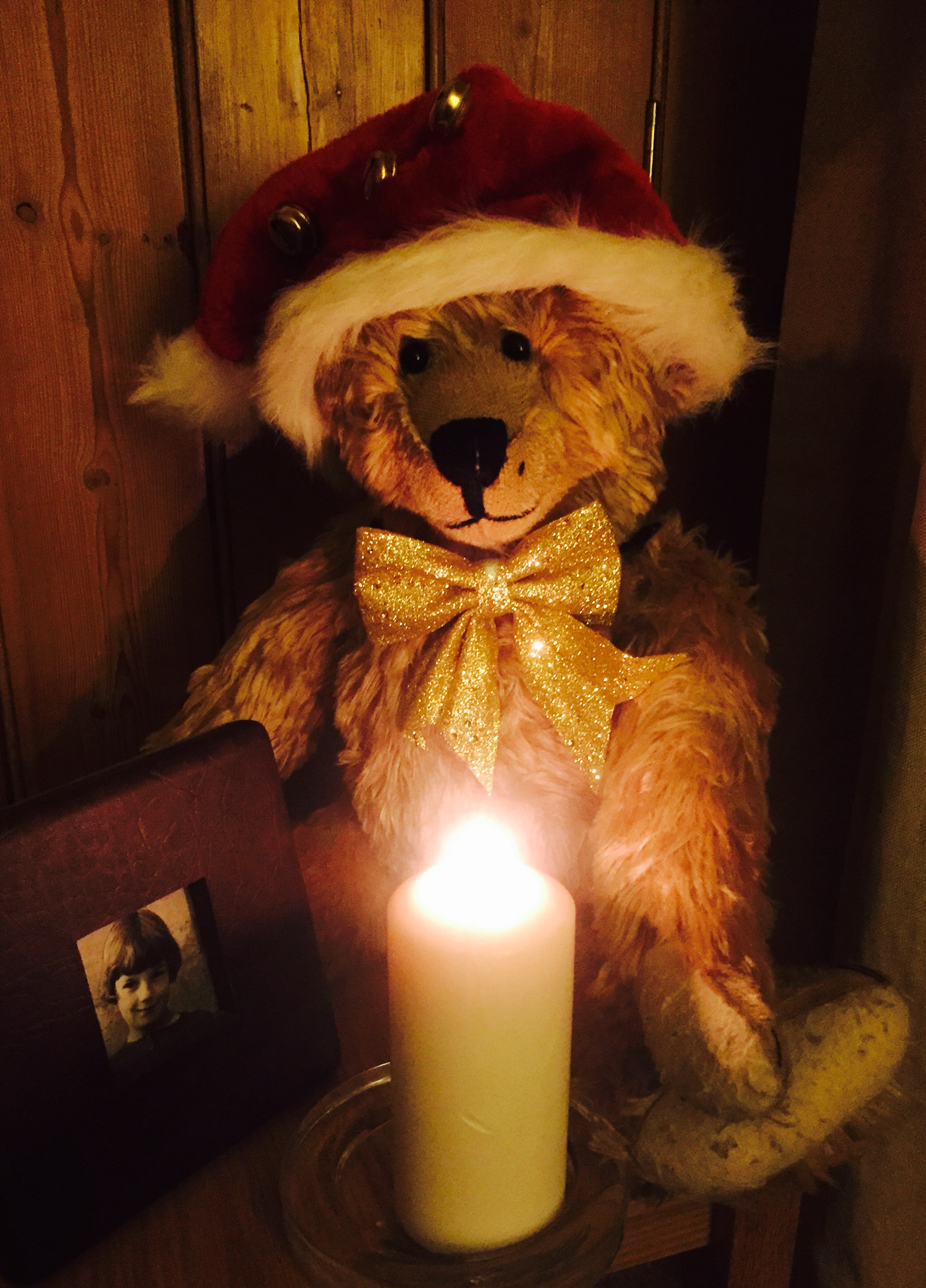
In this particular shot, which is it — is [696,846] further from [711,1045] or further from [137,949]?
[137,949]

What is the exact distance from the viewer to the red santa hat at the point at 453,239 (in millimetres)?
560

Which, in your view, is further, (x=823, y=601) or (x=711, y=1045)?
(x=823, y=601)

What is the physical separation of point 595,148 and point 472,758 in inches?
16.9

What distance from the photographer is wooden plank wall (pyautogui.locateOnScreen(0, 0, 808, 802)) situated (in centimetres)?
71

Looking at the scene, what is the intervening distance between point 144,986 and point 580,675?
0.35m

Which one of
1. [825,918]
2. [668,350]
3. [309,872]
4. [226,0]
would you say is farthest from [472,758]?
[226,0]

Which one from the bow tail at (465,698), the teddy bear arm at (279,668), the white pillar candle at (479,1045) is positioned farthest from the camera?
the teddy bear arm at (279,668)

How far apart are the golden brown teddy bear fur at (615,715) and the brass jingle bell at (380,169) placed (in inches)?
3.3

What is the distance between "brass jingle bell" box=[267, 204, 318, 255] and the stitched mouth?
0.22 meters

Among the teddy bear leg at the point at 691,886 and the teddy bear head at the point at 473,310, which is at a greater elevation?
the teddy bear head at the point at 473,310

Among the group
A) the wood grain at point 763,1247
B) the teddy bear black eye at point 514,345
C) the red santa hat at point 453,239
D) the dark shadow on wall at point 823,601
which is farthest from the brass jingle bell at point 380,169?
the wood grain at point 763,1247

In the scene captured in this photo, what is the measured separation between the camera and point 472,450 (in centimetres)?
57

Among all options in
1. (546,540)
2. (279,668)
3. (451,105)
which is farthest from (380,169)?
(279,668)

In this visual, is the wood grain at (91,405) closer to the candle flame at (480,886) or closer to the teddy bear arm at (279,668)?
the teddy bear arm at (279,668)
